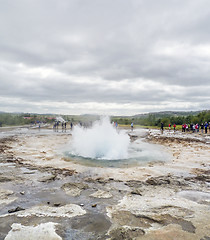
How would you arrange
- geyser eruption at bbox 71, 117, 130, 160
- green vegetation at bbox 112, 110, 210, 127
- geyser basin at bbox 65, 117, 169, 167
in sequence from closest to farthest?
geyser basin at bbox 65, 117, 169, 167, geyser eruption at bbox 71, 117, 130, 160, green vegetation at bbox 112, 110, 210, 127

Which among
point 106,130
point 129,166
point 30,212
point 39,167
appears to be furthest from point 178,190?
point 106,130

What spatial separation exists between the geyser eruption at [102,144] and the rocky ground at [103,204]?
156 inches

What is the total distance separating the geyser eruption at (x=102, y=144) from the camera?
534 inches

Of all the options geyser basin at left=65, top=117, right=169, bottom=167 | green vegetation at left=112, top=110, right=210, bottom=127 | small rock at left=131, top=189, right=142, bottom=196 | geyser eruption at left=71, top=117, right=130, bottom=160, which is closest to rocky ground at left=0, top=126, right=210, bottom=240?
small rock at left=131, top=189, right=142, bottom=196

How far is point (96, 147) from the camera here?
1453cm

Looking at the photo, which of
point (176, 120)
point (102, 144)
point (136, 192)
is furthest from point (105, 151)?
point (176, 120)

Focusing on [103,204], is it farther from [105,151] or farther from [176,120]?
[176,120]

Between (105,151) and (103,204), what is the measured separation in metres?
8.61

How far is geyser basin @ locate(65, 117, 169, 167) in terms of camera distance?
11961 mm

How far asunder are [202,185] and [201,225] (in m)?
3.55

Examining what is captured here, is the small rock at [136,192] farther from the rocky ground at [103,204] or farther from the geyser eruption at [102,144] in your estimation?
the geyser eruption at [102,144]

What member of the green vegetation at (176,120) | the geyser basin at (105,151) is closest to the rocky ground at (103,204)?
the geyser basin at (105,151)

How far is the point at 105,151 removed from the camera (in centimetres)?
1412

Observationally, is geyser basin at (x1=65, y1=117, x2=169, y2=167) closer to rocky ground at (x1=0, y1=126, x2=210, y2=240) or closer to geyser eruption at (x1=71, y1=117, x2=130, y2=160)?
geyser eruption at (x1=71, y1=117, x2=130, y2=160)
